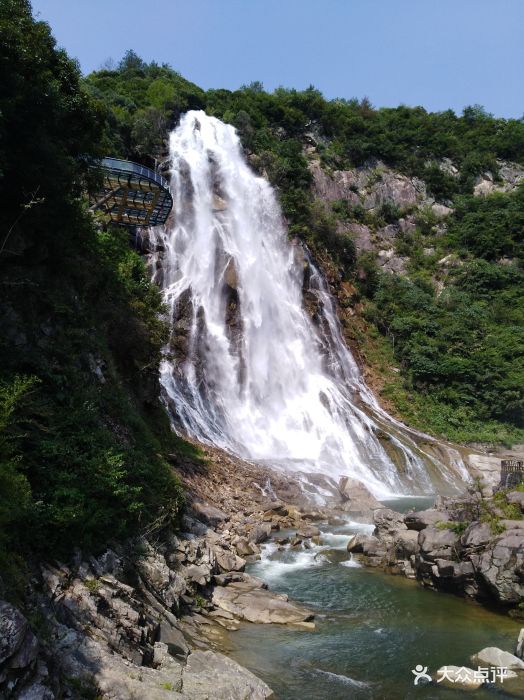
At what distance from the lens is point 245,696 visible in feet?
17.7

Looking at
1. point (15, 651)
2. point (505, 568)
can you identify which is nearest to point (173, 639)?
point (15, 651)

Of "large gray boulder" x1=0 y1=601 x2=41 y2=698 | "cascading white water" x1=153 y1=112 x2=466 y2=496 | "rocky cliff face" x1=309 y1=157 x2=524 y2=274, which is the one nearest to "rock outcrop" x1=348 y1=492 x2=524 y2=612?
"large gray boulder" x1=0 y1=601 x2=41 y2=698

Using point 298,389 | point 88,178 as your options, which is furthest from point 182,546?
point 298,389

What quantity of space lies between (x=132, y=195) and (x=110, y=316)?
282 inches

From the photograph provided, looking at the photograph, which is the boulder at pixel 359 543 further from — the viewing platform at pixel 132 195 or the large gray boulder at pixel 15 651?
the viewing platform at pixel 132 195

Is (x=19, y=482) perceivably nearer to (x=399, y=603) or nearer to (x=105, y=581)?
(x=105, y=581)

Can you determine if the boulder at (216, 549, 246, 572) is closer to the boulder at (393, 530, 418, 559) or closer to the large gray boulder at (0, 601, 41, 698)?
the boulder at (393, 530, 418, 559)

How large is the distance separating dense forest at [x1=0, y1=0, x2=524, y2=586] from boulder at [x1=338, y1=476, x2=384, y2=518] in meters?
5.01

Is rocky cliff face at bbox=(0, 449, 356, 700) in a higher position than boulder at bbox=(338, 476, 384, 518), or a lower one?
higher

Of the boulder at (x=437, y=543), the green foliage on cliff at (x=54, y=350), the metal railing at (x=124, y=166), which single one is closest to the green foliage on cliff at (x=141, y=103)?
the metal railing at (x=124, y=166)

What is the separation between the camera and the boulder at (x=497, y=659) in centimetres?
686

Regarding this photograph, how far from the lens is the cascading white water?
22.3m

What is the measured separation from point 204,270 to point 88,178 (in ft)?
55.1

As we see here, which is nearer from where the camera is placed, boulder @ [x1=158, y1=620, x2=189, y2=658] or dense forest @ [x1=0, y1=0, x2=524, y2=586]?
boulder @ [x1=158, y1=620, x2=189, y2=658]
